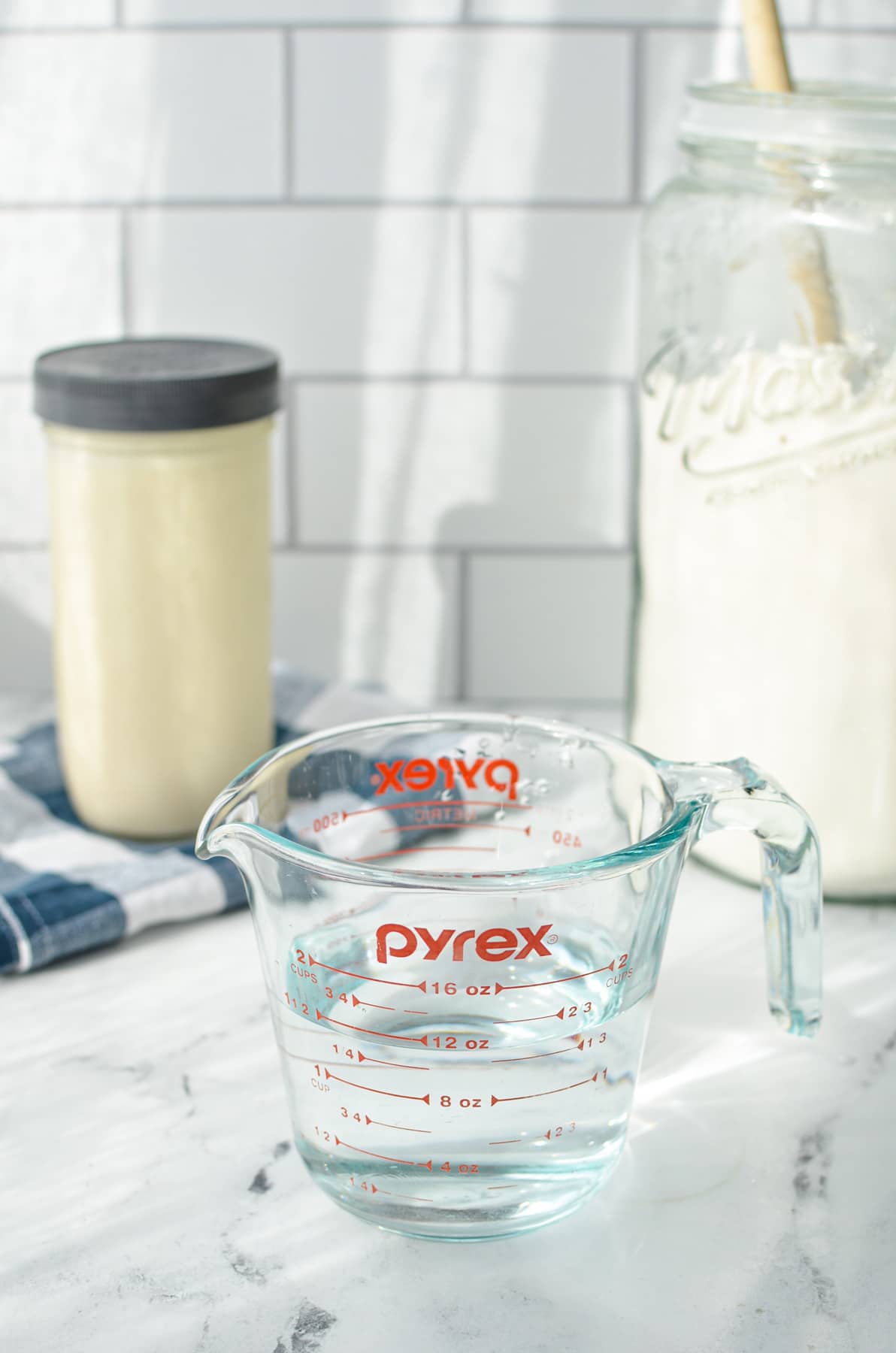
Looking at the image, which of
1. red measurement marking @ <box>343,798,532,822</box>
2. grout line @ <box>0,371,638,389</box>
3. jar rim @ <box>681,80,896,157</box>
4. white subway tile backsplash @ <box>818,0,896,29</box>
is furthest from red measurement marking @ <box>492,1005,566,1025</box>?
white subway tile backsplash @ <box>818,0,896,29</box>

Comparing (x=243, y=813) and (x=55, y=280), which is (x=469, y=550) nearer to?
(x=55, y=280)

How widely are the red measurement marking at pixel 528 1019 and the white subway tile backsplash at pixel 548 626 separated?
45cm

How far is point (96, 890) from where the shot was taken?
64 centimetres

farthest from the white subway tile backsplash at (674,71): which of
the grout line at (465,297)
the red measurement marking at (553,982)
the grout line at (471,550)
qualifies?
the red measurement marking at (553,982)

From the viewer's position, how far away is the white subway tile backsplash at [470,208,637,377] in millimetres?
835

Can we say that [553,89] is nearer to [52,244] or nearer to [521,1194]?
[52,244]

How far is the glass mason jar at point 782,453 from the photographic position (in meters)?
0.59

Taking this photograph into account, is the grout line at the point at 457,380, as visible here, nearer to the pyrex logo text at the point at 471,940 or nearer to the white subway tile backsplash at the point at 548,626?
the white subway tile backsplash at the point at 548,626

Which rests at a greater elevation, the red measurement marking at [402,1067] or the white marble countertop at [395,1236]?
the red measurement marking at [402,1067]

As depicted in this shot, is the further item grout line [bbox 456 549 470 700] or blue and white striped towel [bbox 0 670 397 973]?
grout line [bbox 456 549 470 700]

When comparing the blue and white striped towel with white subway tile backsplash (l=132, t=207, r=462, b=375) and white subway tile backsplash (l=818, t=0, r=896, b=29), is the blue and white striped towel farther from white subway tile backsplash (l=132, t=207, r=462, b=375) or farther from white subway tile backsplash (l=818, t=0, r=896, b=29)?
white subway tile backsplash (l=818, t=0, r=896, b=29)

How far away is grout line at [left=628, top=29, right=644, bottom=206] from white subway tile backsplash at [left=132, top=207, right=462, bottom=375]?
4.1 inches

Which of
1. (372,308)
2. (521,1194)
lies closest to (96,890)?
(521,1194)

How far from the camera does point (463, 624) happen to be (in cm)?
92
